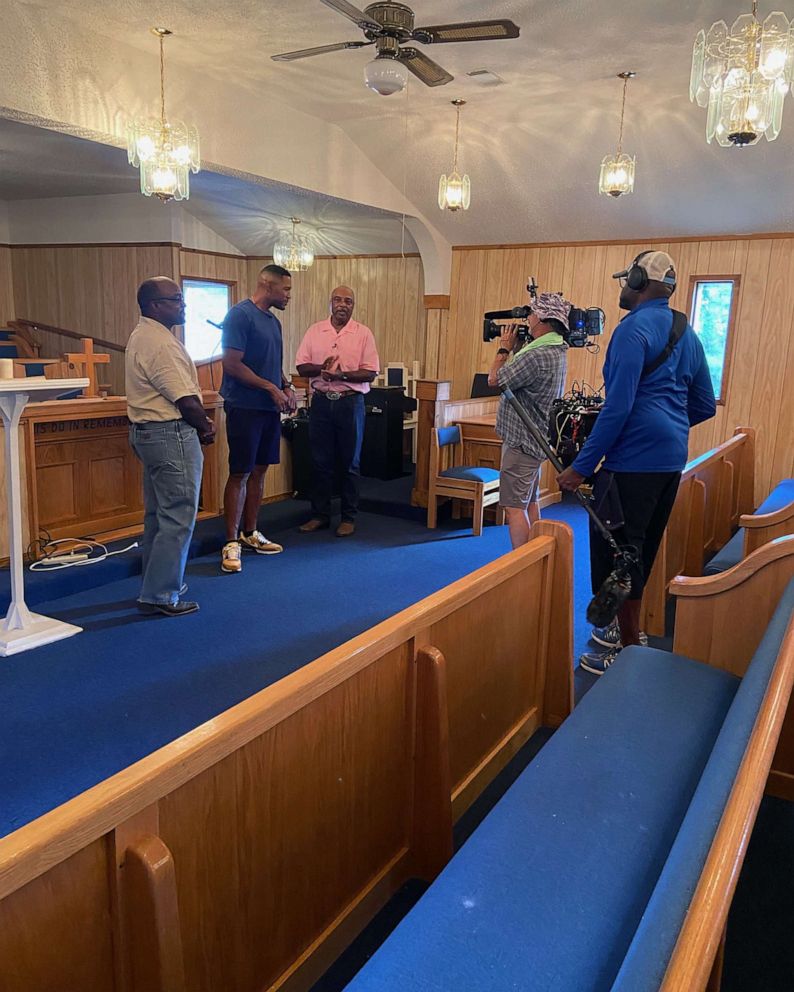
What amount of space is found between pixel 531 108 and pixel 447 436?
2.25m

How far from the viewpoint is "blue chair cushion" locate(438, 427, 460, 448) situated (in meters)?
5.21

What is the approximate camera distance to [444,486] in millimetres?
5145

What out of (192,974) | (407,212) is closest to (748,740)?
(192,974)

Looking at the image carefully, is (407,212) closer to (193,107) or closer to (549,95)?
(549,95)

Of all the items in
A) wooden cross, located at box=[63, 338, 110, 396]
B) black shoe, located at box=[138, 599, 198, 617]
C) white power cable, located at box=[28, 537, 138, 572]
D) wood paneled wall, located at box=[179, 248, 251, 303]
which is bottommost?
black shoe, located at box=[138, 599, 198, 617]

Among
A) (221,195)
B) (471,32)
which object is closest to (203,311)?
(221,195)

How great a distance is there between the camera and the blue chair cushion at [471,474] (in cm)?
506

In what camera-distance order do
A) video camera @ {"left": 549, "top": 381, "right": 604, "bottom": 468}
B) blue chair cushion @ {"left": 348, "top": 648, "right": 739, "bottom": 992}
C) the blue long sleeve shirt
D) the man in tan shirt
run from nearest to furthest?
1. blue chair cushion @ {"left": 348, "top": 648, "right": 739, "bottom": 992}
2. the blue long sleeve shirt
3. the man in tan shirt
4. video camera @ {"left": 549, "top": 381, "right": 604, "bottom": 468}

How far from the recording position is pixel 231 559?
4.06m

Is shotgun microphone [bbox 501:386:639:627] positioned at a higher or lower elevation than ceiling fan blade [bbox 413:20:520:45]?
lower

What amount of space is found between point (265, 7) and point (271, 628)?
9.85 ft

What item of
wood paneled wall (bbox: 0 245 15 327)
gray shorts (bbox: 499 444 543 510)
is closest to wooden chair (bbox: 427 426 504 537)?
gray shorts (bbox: 499 444 543 510)

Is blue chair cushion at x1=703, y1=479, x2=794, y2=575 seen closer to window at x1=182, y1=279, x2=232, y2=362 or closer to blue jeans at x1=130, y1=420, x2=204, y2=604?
blue jeans at x1=130, y1=420, x2=204, y2=604

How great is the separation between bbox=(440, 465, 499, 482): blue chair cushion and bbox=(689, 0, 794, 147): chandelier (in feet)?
8.21
